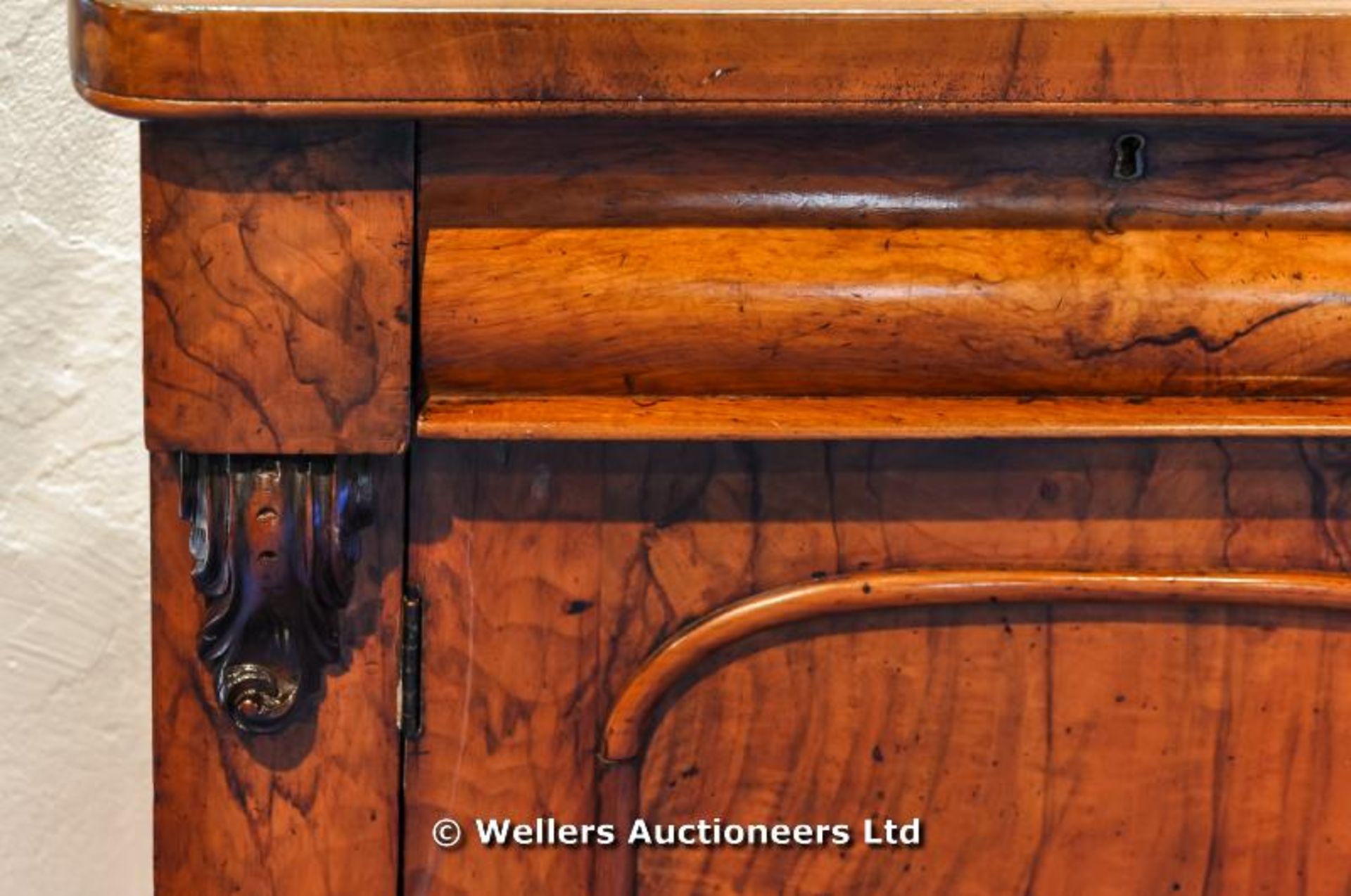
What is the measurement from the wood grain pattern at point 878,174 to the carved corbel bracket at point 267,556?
96mm

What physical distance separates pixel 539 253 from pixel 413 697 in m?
0.17

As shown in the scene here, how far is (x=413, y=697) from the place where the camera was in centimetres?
59

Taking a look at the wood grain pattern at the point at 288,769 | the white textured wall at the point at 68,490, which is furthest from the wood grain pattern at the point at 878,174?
the white textured wall at the point at 68,490

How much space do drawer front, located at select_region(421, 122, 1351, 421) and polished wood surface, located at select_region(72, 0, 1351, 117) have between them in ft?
0.10

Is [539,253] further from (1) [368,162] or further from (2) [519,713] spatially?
(2) [519,713]

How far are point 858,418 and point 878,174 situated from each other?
0.08 m

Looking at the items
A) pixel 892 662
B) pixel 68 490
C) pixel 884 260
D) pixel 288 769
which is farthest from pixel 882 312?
pixel 68 490

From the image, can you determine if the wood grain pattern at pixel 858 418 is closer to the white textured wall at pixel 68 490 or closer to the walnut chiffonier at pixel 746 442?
the walnut chiffonier at pixel 746 442

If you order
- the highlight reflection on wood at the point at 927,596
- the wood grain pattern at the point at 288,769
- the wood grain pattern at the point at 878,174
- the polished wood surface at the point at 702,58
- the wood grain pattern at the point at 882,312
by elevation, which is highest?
the polished wood surface at the point at 702,58

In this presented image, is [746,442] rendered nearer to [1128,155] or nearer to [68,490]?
[1128,155]

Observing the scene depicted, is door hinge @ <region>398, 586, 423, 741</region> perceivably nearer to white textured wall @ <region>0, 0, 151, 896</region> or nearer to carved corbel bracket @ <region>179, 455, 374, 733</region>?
carved corbel bracket @ <region>179, 455, 374, 733</region>

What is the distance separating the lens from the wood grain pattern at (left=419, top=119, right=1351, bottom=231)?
54cm

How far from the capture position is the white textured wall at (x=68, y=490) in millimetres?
892

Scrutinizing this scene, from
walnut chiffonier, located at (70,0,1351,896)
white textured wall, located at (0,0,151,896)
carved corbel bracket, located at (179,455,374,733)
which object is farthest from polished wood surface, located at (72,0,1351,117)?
white textured wall, located at (0,0,151,896)
